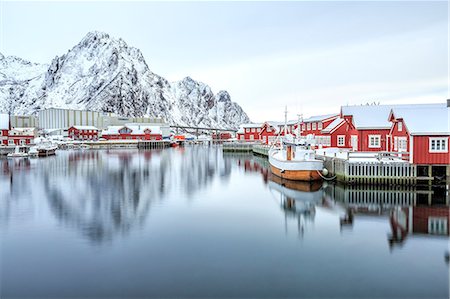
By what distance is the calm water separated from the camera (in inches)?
446

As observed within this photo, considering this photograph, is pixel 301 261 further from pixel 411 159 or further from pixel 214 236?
pixel 411 159

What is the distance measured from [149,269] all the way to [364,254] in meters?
7.57

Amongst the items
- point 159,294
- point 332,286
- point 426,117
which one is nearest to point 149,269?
point 159,294

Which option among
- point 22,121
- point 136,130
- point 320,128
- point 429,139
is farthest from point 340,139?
point 22,121

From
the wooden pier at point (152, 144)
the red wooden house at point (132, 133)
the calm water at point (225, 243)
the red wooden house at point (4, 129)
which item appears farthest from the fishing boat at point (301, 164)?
the red wooden house at point (132, 133)

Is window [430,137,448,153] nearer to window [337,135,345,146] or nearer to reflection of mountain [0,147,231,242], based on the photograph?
window [337,135,345,146]

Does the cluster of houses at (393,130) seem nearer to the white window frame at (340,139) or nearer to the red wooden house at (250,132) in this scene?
the white window frame at (340,139)

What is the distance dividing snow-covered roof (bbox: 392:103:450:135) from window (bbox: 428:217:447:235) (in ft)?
29.5

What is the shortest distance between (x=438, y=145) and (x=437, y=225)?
1018 cm

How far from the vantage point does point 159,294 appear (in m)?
10.8

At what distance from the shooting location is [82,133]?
402 ft

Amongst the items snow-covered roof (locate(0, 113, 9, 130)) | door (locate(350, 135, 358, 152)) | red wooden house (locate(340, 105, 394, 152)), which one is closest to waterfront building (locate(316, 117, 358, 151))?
door (locate(350, 135, 358, 152))

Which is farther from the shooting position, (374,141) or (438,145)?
(374,141)

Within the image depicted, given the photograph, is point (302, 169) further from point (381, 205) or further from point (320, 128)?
point (320, 128)
